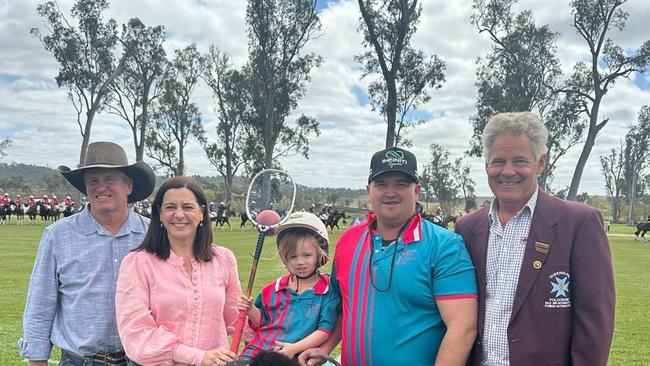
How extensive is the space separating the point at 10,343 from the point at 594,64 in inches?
1215

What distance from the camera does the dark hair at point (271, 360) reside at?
269 centimetres

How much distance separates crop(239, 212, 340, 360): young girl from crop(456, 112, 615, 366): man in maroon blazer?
910mm

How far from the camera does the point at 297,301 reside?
341cm

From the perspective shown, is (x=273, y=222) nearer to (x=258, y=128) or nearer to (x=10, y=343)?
(x=10, y=343)

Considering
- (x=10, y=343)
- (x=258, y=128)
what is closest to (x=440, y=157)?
(x=258, y=128)

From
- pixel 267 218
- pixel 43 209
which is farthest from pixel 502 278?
pixel 43 209

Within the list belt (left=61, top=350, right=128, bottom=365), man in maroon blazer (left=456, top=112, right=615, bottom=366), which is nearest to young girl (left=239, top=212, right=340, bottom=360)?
belt (left=61, top=350, right=128, bottom=365)

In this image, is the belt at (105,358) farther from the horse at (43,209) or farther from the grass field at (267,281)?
the horse at (43,209)

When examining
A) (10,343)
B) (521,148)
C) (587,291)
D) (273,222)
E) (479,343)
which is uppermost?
(521,148)

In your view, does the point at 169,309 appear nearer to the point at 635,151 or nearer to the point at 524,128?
the point at 524,128

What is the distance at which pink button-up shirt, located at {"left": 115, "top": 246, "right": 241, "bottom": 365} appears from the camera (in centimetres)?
288

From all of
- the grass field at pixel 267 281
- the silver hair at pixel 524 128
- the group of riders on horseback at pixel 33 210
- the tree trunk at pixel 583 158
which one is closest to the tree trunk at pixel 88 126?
the group of riders on horseback at pixel 33 210

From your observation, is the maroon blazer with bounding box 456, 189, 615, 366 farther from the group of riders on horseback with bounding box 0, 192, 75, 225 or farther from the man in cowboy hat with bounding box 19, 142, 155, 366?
the group of riders on horseback with bounding box 0, 192, 75, 225

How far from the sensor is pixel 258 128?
43781 millimetres
